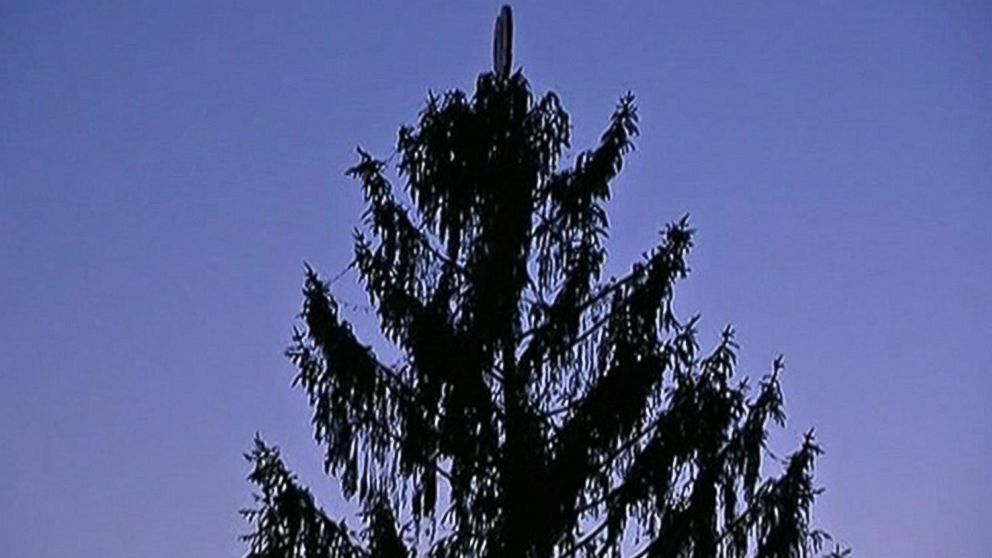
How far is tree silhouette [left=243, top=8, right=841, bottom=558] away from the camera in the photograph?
15062mm

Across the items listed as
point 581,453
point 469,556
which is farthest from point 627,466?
point 469,556

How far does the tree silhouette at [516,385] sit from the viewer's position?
15.1 m

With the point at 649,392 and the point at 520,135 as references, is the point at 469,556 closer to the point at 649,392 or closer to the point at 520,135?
the point at 649,392

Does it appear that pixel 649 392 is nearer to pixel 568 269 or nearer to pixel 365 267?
pixel 568 269

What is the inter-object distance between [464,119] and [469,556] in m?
3.52

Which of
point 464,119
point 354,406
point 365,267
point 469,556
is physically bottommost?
point 469,556

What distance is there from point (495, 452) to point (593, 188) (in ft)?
7.69

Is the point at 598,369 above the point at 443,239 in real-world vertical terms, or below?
below

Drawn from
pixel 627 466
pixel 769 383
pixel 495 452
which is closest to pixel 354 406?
pixel 495 452

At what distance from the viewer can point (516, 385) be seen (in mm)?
15617

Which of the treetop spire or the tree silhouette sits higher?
the treetop spire

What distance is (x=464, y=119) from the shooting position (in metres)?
16.1

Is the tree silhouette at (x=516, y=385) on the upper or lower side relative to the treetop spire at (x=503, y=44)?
lower

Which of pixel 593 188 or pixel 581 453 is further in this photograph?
pixel 593 188
